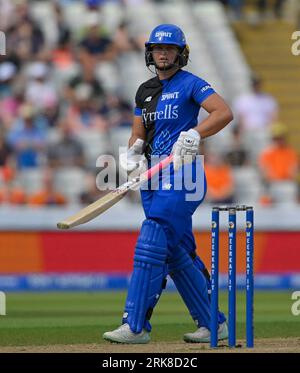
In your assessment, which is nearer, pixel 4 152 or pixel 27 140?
pixel 4 152

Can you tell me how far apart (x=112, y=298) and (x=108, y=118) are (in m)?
3.62

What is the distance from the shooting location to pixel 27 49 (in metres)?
16.6

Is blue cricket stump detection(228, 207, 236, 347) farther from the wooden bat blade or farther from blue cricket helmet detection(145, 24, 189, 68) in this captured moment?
blue cricket helmet detection(145, 24, 189, 68)

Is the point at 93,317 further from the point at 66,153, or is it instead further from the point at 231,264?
the point at 66,153

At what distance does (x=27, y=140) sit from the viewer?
15.4 m

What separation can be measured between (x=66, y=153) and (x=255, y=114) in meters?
3.16

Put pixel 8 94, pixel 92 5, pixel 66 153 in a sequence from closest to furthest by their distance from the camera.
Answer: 1. pixel 66 153
2. pixel 8 94
3. pixel 92 5

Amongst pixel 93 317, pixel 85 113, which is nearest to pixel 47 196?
pixel 85 113

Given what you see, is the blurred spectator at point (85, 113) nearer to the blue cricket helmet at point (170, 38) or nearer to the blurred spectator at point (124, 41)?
the blurred spectator at point (124, 41)

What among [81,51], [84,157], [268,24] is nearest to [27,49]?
[81,51]

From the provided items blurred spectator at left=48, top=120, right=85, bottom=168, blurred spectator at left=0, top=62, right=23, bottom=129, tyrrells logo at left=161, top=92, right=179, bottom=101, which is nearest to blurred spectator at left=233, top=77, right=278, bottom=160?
blurred spectator at left=48, top=120, right=85, bottom=168

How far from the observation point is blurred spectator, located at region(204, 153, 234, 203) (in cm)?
1567

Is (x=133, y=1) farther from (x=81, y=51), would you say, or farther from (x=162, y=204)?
(x=162, y=204)

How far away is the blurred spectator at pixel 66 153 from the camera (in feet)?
50.6
